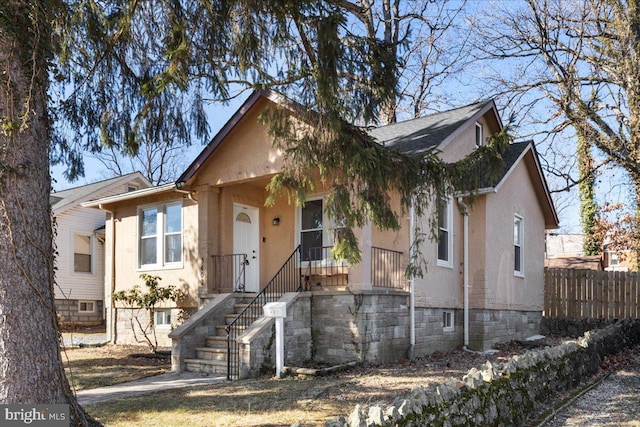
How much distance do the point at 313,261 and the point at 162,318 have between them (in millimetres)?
4436

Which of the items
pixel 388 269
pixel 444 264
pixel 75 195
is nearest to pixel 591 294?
pixel 444 264

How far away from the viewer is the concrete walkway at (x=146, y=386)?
25.7ft

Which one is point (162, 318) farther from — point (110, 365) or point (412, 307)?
point (412, 307)

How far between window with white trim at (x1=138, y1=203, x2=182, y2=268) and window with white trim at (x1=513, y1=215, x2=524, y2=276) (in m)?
8.66

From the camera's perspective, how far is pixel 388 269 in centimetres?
1104

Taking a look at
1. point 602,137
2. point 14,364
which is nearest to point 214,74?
point 14,364

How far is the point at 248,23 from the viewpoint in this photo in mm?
6793

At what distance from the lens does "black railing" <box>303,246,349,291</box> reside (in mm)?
11461

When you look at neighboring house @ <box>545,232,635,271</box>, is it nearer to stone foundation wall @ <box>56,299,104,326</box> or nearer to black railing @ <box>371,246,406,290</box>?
black railing @ <box>371,246,406,290</box>

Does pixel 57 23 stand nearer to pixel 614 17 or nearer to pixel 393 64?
pixel 393 64

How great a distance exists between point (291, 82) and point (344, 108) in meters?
0.77

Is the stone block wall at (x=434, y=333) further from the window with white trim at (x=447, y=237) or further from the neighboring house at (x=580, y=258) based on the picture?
the neighboring house at (x=580, y=258)

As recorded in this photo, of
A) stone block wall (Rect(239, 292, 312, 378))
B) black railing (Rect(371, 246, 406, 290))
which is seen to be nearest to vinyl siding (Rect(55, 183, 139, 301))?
stone block wall (Rect(239, 292, 312, 378))

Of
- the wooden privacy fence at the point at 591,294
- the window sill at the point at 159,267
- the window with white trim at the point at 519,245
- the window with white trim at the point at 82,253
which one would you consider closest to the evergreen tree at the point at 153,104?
the window sill at the point at 159,267
